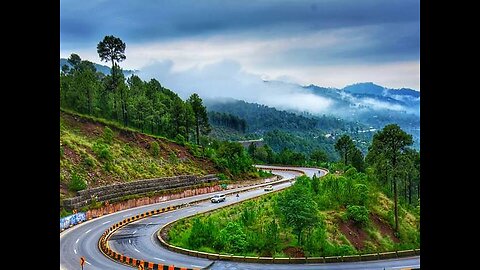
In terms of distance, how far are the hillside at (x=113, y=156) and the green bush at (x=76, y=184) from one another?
54 mm

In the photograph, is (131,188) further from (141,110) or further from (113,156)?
(141,110)

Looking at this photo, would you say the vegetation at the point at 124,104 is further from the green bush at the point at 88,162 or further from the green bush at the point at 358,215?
the green bush at the point at 358,215

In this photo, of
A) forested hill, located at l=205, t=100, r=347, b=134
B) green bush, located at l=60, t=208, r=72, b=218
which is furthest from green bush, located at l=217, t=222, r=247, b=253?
forested hill, located at l=205, t=100, r=347, b=134

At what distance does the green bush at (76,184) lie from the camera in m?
23.9

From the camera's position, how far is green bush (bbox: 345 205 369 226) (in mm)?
20516

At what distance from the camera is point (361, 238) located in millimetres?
19719

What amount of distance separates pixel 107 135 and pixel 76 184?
824 centimetres

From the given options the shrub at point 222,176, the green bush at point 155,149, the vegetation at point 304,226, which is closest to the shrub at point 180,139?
the green bush at point 155,149

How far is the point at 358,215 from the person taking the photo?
20500 mm

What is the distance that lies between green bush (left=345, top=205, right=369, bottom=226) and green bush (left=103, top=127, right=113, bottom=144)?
16.6m

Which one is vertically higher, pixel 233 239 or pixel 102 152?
pixel 102 152

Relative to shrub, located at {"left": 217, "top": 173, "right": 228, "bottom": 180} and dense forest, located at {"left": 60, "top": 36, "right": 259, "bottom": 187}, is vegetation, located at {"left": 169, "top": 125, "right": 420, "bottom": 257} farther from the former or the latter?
dense forest, located at {"left": 60, "top": 36, "right": 259, "bottom": 187}

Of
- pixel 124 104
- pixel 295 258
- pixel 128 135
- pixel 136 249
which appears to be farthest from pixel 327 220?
pixel 124 104
